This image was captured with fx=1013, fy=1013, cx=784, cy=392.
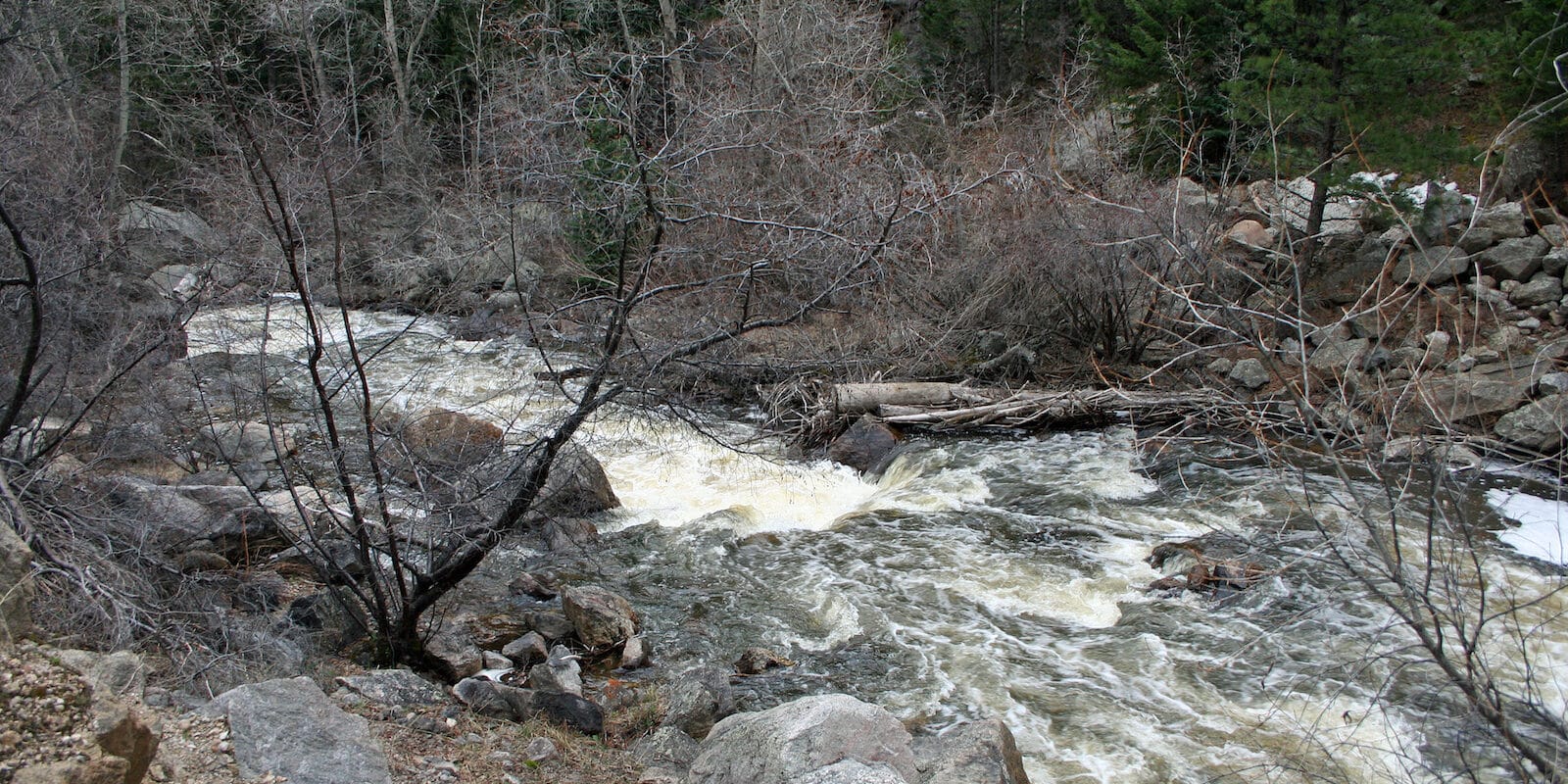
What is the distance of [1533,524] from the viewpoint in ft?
25.2

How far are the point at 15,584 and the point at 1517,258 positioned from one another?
46.6 ft

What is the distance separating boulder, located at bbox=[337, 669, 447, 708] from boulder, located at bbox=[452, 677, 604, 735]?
0.48ft

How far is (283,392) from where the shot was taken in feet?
28.9

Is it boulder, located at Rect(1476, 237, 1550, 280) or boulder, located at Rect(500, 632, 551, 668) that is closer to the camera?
boulder, located at Rect(500, 632, 551, 668)

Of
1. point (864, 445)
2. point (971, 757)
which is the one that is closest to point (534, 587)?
point (971, 757)

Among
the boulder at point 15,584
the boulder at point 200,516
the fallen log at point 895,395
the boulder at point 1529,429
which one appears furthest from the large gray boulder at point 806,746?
the boulder at point 1529,429

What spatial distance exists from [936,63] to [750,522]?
15612 millimetres

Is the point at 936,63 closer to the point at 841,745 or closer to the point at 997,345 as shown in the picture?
the point at 997,345

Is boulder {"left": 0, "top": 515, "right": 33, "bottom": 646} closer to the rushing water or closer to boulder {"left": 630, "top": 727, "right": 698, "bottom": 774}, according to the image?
the rushing water

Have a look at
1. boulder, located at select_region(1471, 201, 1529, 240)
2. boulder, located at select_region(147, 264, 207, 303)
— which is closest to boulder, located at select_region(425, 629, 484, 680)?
boulder, located at select_region(147, 264, 207, 303)

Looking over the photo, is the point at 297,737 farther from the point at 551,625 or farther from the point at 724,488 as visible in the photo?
the point at 724,488

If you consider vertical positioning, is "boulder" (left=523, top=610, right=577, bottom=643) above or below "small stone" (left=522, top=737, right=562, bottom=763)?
below

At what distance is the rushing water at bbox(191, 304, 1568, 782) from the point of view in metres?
5.16

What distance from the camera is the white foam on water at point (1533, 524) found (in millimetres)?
7074
